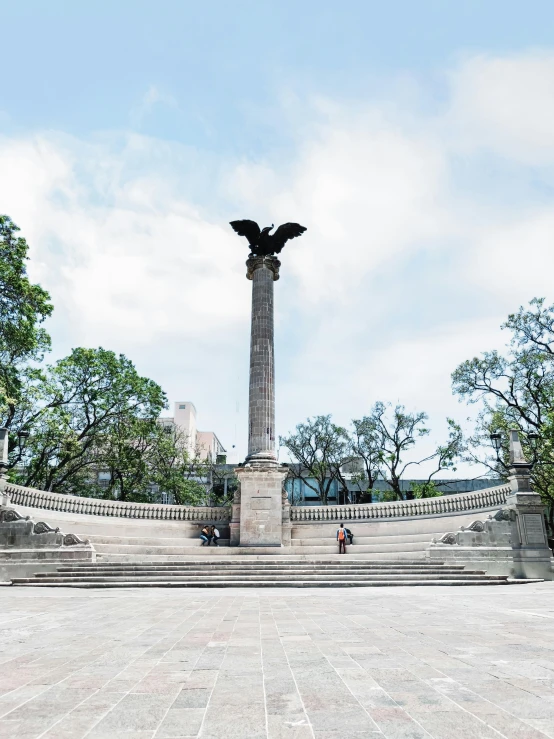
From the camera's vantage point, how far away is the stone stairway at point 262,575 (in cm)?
1581

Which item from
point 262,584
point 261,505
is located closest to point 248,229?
point 261,505

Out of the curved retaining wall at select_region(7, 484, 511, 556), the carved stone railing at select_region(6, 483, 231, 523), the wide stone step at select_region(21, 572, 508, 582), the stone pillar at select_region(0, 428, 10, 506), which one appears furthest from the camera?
the carved stone railing at select_region(6, 483, 231, 523)

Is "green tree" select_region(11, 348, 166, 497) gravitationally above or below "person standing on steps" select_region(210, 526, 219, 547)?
above

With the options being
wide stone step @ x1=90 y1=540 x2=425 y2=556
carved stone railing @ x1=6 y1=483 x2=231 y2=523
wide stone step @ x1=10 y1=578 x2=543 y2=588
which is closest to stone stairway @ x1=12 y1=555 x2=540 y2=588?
wide stone step @ x1=10 y1=578 x2=543 y2=588

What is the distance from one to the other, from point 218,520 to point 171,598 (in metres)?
15.6

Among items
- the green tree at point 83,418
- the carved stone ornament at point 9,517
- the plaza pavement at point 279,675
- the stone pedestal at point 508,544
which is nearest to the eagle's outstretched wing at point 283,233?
the green tree at point 83,418

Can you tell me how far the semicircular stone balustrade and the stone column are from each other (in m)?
2.48

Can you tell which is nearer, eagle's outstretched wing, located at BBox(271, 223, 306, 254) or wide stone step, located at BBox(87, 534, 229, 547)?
wide stone step, located at BBox(87, 534, 229, 547)

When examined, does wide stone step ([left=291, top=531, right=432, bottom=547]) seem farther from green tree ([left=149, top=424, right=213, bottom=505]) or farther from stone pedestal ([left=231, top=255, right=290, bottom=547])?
green tree ([left=149, top=424, right=213, bottom=505])

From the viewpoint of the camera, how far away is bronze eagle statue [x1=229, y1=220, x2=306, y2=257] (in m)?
31.2

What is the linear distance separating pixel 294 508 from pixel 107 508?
32.1ft

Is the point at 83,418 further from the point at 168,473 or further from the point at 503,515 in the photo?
the point at 503,515

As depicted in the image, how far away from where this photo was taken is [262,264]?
30.6m

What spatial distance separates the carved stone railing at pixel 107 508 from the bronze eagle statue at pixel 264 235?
51.0 ft
